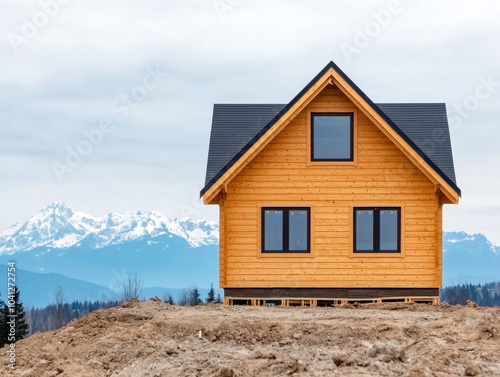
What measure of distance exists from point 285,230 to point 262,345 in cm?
940

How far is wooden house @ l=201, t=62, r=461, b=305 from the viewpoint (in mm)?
26484

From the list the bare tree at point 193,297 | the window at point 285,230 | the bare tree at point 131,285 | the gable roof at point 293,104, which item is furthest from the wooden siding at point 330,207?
the bare tree at point 193,297

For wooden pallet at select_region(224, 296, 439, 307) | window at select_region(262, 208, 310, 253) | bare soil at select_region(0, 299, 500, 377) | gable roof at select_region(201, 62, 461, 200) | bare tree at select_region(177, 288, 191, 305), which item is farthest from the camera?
bare tree at select_region(177, 288, 191, 305)

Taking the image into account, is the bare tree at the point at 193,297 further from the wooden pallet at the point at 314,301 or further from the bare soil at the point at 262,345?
the bare soil at the point at 262,345

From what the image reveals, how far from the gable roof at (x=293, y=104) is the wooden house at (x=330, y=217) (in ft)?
1.56

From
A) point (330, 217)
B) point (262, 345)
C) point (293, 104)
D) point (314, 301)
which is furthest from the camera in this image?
point (330, 217)

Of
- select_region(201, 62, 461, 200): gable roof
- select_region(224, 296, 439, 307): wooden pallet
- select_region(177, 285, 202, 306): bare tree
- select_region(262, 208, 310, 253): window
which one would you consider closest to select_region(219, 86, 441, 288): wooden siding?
select_region(262, 208, 310, 253): window

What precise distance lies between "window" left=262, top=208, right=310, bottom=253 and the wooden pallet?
5.05 feet

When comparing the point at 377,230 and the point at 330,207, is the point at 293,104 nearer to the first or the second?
the point at 330,207

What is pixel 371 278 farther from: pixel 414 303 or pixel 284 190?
pixel 284 190

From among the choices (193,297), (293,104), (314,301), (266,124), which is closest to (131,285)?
(266,124)

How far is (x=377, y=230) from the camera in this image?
26.7m

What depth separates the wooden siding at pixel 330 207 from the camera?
26484 mm

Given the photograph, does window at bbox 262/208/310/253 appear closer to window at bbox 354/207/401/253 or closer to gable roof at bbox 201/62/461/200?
window at bbox 354/207/401/253
